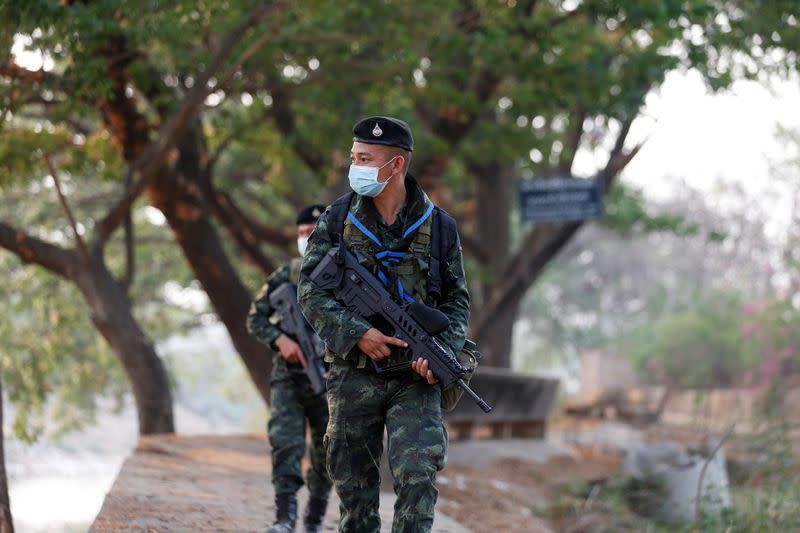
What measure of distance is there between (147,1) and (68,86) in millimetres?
1067

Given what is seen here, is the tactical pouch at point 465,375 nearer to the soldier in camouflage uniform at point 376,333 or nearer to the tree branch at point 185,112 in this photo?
the soldier in camouflage uniform at point 376,333

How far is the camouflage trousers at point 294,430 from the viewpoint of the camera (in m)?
6.79

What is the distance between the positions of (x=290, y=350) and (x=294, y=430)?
0.47 m

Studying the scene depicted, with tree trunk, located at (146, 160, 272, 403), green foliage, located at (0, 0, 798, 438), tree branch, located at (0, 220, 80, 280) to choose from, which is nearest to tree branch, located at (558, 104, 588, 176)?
green foliage, located at (0, 0, 798, 438)

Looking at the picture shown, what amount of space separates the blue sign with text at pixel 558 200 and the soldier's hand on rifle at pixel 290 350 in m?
7.71

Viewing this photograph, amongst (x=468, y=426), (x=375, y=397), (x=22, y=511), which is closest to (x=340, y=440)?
(x=375, y=397)

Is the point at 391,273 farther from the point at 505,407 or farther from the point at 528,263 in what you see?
the point at 528,263

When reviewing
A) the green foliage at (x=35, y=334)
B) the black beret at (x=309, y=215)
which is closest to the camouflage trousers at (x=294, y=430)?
the black beret at (x=309, y=215)

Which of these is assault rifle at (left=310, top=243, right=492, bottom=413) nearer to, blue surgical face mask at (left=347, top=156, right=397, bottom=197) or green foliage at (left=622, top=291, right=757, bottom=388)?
blue surgical face mask at (left=347, top=156, right=397, bottom=197)

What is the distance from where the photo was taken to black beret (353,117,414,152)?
16.5ft

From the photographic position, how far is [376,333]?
4.88 metres

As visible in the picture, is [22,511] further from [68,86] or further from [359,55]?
[68,86]

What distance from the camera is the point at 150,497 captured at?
298 inches

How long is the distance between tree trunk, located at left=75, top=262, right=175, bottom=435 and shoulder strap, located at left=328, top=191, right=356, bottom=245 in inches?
311
